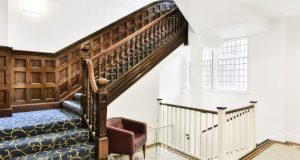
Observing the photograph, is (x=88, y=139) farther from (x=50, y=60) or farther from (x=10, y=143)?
(x=50, y=60)

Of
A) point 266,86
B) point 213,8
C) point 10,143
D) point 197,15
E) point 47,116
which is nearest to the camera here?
point 10,143

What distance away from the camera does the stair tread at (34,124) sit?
8.07 ft

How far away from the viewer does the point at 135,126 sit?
12.0 feet

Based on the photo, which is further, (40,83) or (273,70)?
(273,70)

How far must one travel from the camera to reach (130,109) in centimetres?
409

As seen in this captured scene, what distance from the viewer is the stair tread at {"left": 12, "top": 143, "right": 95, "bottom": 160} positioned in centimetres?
226

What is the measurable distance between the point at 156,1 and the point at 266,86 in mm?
3982

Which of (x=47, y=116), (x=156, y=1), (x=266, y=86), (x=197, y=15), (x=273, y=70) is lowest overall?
(x=47, y=116)

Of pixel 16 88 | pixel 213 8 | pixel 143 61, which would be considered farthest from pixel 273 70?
pixel 16 88

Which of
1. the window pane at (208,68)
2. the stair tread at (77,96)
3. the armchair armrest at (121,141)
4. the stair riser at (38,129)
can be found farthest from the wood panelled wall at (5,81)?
the window pane at (208,68)

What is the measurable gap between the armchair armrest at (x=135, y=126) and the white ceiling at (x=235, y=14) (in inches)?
109

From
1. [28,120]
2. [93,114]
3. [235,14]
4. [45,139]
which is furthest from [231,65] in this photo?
[28,120]

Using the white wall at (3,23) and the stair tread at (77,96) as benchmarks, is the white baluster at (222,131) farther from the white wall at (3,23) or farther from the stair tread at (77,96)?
the white wall at (3,23)

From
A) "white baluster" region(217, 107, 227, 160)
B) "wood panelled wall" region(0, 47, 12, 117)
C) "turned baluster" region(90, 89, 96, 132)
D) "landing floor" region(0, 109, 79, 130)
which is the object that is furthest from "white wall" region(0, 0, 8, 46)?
"white baluster" region(217, 107, 227, 160)
